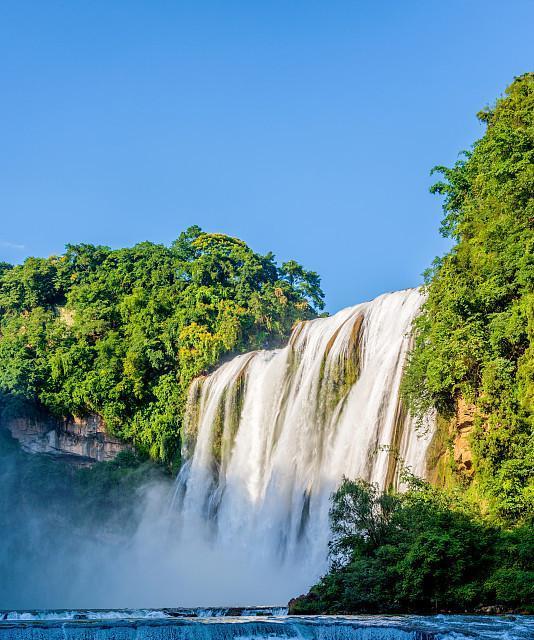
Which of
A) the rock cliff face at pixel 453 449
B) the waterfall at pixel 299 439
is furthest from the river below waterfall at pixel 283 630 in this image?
the waterfall at pixel 299 439

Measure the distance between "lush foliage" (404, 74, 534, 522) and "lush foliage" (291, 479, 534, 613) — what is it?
A: 114 centimetres

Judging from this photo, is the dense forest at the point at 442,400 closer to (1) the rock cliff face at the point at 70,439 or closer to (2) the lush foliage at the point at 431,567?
(2) the lush foliage at the point at 431,567

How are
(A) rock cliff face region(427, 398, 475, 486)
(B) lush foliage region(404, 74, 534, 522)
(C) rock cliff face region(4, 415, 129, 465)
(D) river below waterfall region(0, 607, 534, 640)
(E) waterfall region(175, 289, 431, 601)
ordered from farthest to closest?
1. (C) rock cliff face region(4, 415, 129, 465)
2. (E) waterfall region(175, 289, 431, 601)
3. (A) rock cliff face region(427, 398, 475, 486)
4. (B) lush foliage region(404, 74, 534, 522)
5. (D) river below waterfall region(0, 607, 534, 640)

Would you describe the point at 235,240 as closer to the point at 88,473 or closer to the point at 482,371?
the point at 88,473

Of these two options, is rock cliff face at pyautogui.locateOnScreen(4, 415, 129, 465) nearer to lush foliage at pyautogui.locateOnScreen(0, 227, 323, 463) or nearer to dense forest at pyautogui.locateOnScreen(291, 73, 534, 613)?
lush foliage at pyautogui.locateOnScreen(0, 227, 323, 463)

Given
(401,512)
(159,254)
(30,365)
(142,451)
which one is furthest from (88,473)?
(401,512)

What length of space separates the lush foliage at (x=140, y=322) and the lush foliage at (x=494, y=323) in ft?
54.5

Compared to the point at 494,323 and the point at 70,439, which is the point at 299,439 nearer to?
the point at 494,323

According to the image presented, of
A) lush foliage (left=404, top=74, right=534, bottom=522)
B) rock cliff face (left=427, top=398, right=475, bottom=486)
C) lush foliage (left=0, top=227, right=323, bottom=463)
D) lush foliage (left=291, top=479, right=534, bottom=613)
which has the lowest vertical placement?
lush foliage (left=291, top=479, right=534, bottom=613)

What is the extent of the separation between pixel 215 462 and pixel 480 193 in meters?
14.4

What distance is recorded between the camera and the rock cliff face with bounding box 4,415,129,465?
36.0 metres

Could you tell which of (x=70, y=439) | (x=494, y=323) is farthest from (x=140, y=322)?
(x=494, y=323)

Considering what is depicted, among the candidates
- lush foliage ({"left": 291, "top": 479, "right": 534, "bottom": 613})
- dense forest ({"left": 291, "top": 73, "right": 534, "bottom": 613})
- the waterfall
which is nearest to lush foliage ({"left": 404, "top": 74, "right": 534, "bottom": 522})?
dense forest ({"left": 291, "top": 73, "right": 534, "bottom": 613})

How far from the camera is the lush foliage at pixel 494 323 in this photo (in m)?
16.2
